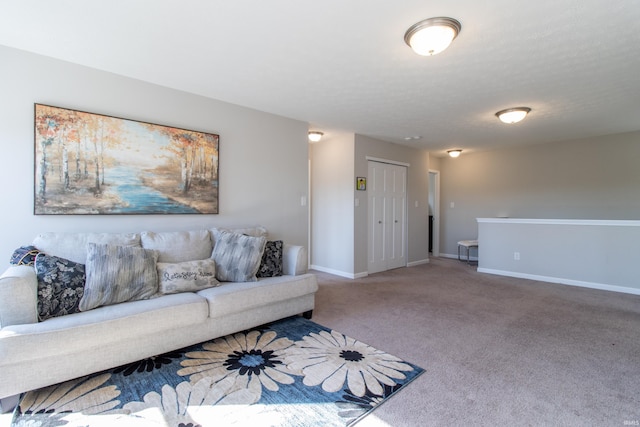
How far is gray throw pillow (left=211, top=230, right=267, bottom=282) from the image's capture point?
2.75m

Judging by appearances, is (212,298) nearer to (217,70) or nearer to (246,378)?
(246,378)

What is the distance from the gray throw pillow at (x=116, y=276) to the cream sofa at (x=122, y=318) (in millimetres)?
64

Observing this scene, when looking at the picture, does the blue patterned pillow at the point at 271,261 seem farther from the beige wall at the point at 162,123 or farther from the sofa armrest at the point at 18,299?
the sofa armrest at the point at 18,299

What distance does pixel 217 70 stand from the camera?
2.66 meters

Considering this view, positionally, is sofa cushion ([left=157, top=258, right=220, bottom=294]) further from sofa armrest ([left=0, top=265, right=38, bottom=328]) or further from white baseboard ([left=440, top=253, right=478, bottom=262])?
white baseboard ([left=440, top=253, right=478, bottom=262])

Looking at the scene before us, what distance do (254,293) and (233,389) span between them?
0.80 metres

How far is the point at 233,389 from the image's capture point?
1.86 meters

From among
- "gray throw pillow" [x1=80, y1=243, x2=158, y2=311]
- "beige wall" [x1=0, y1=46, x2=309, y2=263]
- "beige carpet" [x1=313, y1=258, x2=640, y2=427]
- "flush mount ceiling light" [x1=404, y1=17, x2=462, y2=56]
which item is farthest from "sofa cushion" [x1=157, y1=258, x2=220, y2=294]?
"flush mount ceiling light" [x1=404, y1=17, x2=462, y2=56]

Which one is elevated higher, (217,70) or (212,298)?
(217,70)

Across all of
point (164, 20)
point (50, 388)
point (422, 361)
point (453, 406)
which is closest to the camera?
point (453, 406)

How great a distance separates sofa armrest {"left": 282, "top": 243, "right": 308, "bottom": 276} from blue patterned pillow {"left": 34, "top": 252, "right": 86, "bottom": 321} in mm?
1675

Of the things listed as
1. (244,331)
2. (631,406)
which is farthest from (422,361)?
(244,331)

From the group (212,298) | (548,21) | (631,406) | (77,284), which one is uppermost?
(548,21)

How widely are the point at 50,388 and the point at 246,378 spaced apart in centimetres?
118
